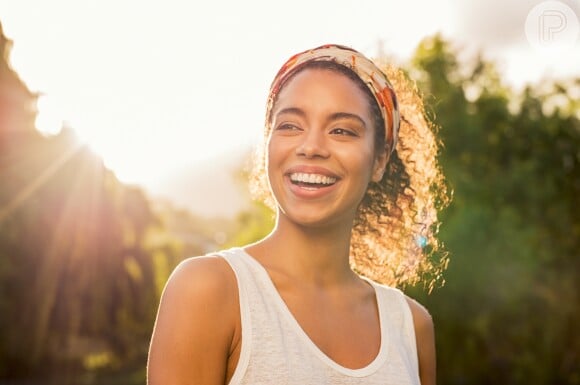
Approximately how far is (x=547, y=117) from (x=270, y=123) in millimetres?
33102

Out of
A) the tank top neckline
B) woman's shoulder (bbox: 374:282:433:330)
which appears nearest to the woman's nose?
the tank top neckline

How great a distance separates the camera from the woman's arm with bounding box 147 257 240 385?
2336 millimetres

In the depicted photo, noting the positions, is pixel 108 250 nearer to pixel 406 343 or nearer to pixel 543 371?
pixel 543 371

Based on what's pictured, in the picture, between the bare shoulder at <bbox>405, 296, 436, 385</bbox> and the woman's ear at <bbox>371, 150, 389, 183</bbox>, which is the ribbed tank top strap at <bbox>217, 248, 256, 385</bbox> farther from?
the bare shoulder at <bbox>405, 296, 436, 385</bbox>

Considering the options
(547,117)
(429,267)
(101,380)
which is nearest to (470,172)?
(547,117)

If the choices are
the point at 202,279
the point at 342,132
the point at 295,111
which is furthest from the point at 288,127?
the point at 202,279

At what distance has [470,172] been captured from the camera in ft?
103

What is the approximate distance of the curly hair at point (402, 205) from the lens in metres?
3.38

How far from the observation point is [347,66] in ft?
9.19

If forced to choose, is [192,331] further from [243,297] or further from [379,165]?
[379,165]

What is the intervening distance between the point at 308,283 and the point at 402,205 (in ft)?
2.62

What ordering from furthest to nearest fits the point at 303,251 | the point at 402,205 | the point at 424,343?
the point at 402,205 → the point at 424,343 → the point at 303,251

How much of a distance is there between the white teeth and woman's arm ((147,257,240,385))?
40 cm

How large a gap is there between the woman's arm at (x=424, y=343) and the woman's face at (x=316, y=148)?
0.50 metres
